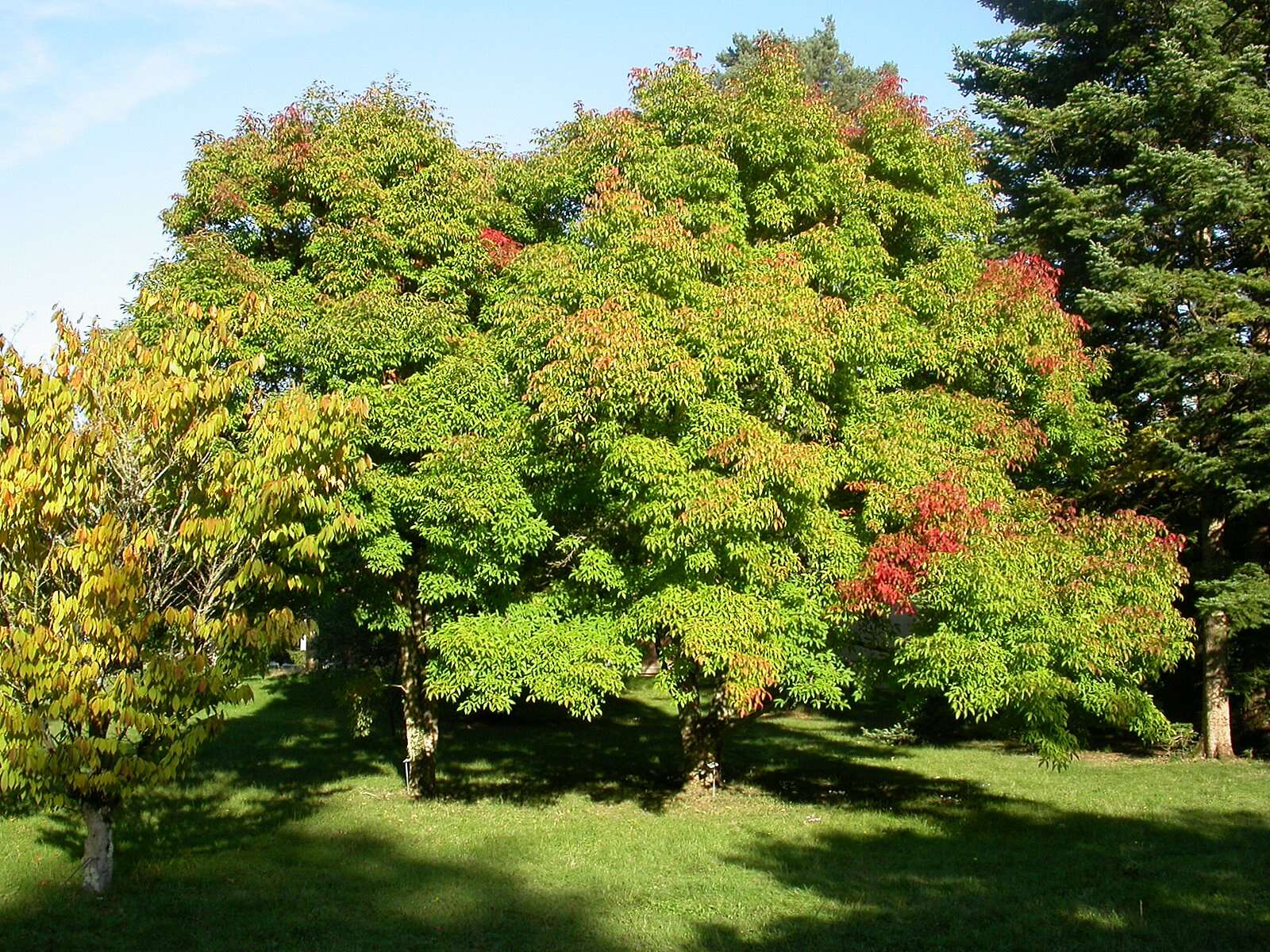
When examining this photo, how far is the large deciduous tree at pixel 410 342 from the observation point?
494 inches

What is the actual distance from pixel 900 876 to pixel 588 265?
7.49m

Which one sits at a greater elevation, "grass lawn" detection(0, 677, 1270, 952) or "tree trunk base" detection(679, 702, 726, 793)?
"tree trunk base" detection(679, 702, 726, 793)

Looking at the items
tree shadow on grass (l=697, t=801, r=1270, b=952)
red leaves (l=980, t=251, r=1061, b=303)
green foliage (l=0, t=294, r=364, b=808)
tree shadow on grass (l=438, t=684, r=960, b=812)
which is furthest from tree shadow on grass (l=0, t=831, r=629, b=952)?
red leaves (l=980, t=251, r=1061, b=303)

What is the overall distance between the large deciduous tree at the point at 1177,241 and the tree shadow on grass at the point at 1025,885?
216 inches

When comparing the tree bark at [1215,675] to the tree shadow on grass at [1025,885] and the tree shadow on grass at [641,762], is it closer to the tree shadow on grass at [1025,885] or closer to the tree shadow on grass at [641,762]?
the tree shadow on grass at [641,762]

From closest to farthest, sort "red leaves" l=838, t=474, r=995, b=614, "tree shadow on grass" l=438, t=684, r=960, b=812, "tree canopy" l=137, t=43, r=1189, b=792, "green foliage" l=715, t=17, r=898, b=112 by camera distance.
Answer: "red leaves" l=838, t=474, r=995, b=614
"tree canopy" l=137, t=43, r=1189, b=792
"tree shadow on grass" l=438, t=684, r=960, b=812
"green foliage" l=715, t=17, r=898, b=112

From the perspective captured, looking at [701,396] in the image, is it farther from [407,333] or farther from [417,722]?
[417,722]

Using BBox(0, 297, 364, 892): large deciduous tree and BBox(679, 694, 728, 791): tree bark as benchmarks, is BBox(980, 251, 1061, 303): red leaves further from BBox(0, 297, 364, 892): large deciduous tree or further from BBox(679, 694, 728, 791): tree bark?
BBox(0, 297, 364, 892): large deciduous tree

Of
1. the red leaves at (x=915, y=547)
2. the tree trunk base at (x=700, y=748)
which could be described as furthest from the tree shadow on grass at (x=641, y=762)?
the red leaves at (x=915, y=547)

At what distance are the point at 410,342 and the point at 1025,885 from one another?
9.15 m

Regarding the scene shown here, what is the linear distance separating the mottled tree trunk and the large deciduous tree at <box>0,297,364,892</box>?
545cm

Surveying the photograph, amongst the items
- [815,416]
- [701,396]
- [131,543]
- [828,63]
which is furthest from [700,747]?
[828,63]

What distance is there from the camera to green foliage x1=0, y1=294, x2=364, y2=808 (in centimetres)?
862

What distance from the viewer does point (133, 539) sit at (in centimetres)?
920
